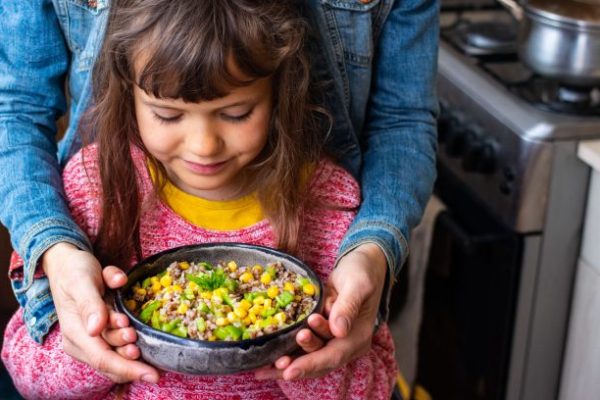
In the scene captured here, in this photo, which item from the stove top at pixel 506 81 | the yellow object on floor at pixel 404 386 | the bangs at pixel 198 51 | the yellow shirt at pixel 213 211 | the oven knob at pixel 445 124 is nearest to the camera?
the bangs at pixel 198 51

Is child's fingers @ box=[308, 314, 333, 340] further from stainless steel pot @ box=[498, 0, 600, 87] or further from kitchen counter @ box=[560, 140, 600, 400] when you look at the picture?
stainless steel pot @ box=[498, 0, 600, 87]

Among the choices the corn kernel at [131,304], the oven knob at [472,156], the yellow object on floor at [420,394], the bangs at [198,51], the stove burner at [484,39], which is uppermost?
the bangs at [198,51]

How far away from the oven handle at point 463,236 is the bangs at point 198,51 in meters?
0.93

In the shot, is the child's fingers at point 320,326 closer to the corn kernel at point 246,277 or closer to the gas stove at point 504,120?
the corn kernel at point 246,277

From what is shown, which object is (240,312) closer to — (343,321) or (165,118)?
(343,321)

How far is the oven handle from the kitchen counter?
17 centimetres

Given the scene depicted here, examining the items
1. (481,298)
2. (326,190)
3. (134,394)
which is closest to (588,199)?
(481,298)

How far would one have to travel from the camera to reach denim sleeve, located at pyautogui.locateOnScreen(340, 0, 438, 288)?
4.28 ft

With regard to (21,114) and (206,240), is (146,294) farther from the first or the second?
(21,114)

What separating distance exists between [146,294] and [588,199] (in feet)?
3.40

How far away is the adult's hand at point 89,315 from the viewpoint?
1072 millimetres

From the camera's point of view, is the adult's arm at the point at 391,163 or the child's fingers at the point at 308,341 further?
the adult's arm at the point at 391,163

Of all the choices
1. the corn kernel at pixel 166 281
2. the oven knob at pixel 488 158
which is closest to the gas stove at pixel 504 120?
the oven knob at pixel 488 158

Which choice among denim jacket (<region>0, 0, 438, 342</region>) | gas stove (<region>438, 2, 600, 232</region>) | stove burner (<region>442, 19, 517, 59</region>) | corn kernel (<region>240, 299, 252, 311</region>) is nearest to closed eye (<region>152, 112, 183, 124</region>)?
denim jacket (<region>0, 0, 438, 342</region>)
